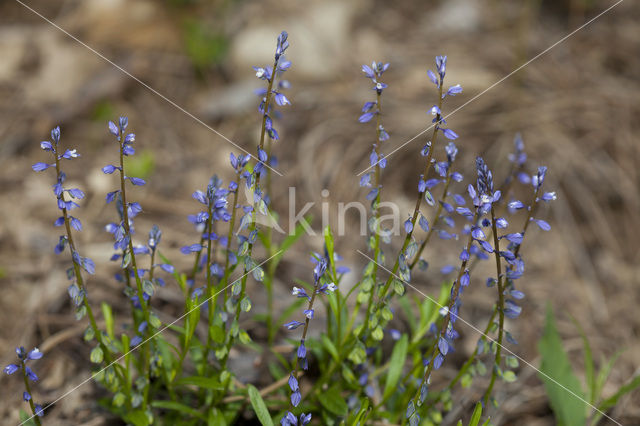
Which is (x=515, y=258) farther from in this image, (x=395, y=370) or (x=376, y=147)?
(x=395, y=370)

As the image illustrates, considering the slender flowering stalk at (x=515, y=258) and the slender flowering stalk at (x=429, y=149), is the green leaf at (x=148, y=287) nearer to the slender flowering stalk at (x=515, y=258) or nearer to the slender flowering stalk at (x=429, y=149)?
the slender flowering stalk at (x=429, y=149)

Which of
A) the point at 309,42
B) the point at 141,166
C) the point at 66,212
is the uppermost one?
the point at 309,42

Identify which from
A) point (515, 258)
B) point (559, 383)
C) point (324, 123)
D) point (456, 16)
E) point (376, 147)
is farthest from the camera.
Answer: point (456, 16)

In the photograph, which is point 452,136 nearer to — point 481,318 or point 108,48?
point 481,318

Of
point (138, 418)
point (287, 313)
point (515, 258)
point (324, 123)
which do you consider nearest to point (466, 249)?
point (515, 258)

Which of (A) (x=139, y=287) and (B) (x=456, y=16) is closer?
(A) (x=139, y=287)

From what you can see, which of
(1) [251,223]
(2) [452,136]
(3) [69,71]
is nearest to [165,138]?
(3) [69,71]

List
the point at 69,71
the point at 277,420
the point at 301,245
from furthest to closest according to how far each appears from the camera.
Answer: the point at 69,71
the point at 301,245
the point at 277,420
